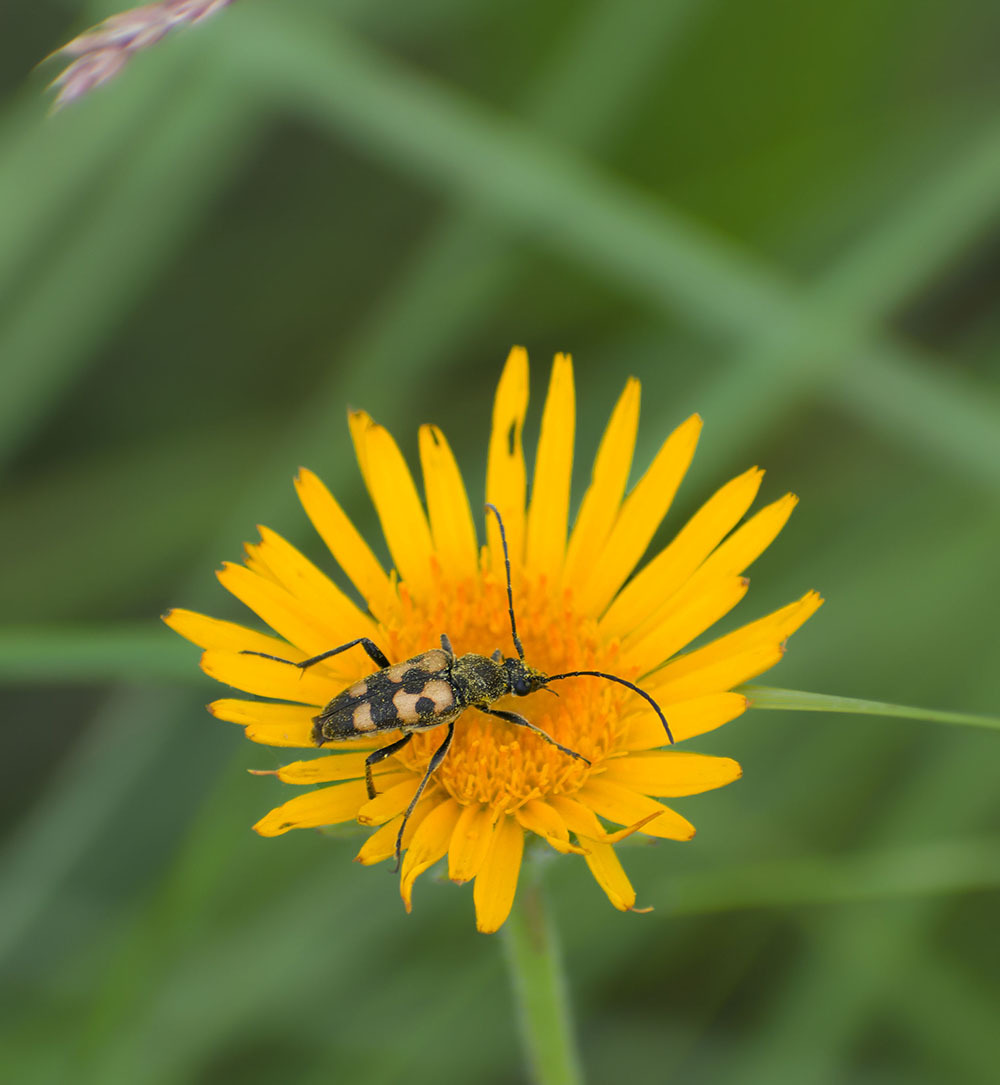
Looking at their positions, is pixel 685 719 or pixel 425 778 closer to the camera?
pixel 685 719

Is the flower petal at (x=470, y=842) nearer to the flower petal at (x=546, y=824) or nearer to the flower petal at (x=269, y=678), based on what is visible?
the flower petal at (x=546, y=824)

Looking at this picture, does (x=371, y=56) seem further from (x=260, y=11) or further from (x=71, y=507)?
(x=71, y=507)

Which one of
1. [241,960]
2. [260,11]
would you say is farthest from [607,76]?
[241,960]

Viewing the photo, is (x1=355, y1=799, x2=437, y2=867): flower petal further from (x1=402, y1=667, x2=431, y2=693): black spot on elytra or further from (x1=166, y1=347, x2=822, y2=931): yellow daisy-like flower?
(x1=402, y1=667, x2=431, y2=693): black spot on elytra

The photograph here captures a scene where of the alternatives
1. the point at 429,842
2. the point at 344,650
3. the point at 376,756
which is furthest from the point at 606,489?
the point at 429,842

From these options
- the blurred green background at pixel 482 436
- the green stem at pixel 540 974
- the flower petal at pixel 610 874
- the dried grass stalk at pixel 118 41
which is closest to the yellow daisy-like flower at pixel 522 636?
the flower petal at pixel 610 874

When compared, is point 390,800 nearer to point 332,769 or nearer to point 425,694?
point 332,769
